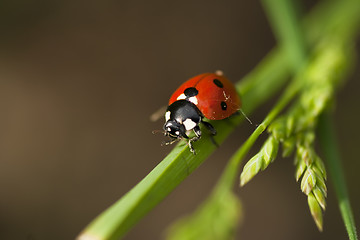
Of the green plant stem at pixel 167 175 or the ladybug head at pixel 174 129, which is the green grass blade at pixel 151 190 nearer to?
the green plant stem at pixel 167 175

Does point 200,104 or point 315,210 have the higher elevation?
point 200,104

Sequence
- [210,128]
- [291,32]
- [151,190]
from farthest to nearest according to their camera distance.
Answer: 1. [291,32]
2. [210,128]
3. [151,190]

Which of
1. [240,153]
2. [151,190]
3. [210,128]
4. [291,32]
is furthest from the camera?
[291,32]

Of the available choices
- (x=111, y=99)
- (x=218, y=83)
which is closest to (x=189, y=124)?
(x=218, y=83)

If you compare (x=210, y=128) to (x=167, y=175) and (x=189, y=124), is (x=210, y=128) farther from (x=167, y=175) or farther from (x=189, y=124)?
(x=167, y=175)

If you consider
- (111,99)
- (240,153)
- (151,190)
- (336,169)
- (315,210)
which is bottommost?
(336,169)

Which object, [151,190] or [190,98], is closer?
[151,190]

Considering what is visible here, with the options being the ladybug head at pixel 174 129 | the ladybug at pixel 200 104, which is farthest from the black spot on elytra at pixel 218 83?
the ladybug head at pixel 174 129
